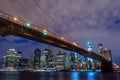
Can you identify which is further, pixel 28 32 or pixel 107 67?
pixel 107 67

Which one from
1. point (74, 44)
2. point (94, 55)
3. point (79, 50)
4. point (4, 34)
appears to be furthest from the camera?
point (94, 55)

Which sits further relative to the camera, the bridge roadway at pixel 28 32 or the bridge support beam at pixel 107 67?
the bridge support beam at pixel 107 67

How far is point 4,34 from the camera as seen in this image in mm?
32281

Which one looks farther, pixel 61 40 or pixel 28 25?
pixel 61 40

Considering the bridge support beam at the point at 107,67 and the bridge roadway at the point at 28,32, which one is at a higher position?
the bridge roadway at the point at 28,32

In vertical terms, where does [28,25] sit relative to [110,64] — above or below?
above

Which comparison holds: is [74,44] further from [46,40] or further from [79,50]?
[46,40]

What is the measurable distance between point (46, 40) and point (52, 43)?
3139 millimetres

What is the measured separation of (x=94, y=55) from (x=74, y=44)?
2123cm

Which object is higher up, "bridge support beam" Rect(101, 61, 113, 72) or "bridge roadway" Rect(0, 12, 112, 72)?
"bridge roadway" Rect(0, 12, 112, 72)

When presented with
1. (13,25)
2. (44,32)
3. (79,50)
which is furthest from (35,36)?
(79,50)

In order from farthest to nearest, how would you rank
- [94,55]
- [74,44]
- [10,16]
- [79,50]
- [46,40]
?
[94,55] < [79,50] < [74,44] < [46,40] < [10,16]

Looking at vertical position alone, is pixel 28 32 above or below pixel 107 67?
above

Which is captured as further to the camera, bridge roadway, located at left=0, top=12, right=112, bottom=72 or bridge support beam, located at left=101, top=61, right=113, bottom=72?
bridge support beam, located at left=101, top=61, right=113, bottom=72
